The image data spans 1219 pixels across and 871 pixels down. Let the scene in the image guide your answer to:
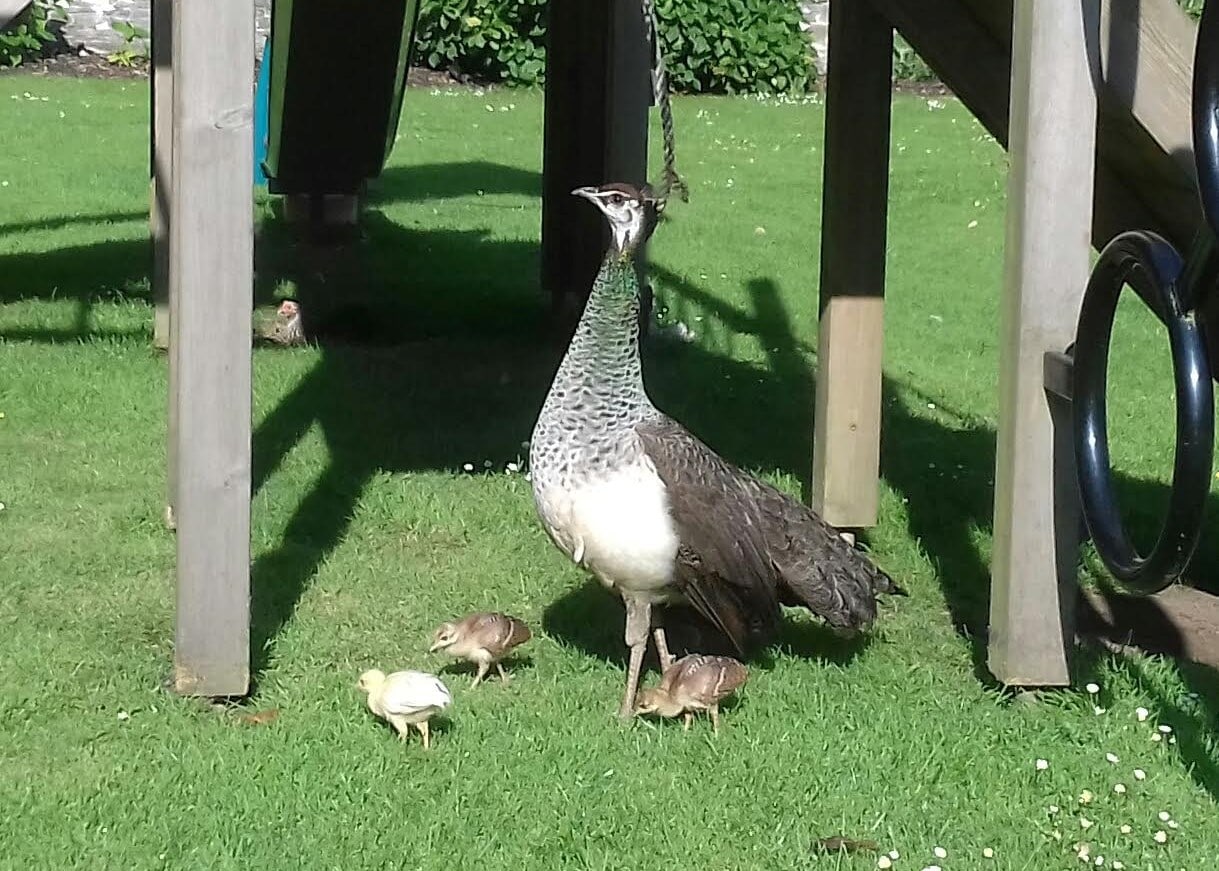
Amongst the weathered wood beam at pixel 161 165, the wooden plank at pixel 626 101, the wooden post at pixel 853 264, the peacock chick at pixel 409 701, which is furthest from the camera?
the weathered wood beam at pixel 161 165

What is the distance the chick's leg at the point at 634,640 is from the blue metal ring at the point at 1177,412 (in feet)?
3.79

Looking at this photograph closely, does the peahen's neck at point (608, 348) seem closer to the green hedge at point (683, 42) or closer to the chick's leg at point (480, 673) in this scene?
the chick's leg at point (480, 673)

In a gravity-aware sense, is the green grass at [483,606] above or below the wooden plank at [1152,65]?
below

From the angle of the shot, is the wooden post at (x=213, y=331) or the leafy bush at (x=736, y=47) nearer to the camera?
the wooden post at (x=213, y=331)

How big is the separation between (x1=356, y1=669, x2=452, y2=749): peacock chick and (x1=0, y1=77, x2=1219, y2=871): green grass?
0.06 m

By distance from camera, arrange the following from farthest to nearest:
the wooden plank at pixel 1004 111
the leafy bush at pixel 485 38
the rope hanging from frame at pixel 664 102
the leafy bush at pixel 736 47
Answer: the leafy bush at pixel 736 47 → the leafy bush at pixel 485 38 → the wooden plank at pixel 1004 111 → the rope hanging from frame at pixel 664 102

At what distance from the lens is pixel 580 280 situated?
962cm

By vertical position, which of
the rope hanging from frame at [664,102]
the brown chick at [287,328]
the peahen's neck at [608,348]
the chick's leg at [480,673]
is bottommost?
the brown chick at [287,328]

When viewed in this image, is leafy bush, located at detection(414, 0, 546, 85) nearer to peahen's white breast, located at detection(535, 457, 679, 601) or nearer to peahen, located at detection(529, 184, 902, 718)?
peahen, located at detection(529, 184, 902, 718)

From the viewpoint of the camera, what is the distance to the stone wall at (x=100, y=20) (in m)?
20.3

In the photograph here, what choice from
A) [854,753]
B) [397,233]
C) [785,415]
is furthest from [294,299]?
[854,753]

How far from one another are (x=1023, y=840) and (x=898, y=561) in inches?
82.9

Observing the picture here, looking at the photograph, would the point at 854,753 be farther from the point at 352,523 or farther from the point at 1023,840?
the point at 352,523

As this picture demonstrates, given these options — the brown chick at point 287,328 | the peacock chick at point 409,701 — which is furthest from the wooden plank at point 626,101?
the peacock chick at point 409,701
